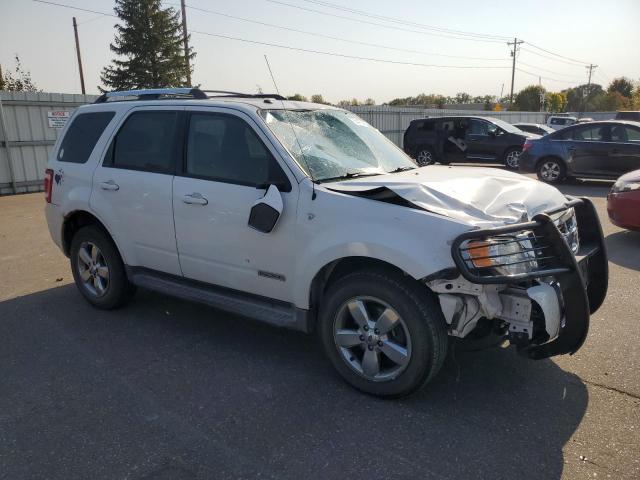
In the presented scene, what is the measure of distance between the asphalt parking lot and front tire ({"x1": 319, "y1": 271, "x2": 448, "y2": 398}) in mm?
184

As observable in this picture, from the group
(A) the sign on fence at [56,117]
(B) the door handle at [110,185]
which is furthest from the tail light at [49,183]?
(A) the sign on fence at [56,117]

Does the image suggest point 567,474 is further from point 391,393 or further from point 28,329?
point 28,329

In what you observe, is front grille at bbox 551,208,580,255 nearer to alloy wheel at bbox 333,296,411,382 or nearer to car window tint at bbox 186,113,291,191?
Result: alloy wheel at bbox 333,296,411,382

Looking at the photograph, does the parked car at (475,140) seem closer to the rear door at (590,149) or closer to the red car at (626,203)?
the rear door at (590,149)

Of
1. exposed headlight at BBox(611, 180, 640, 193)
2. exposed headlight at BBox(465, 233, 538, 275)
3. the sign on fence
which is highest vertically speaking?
the sign on fence

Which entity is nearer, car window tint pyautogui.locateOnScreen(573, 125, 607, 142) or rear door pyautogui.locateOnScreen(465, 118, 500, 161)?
car window tint pyautogui.locateOnScreen(573, 125, 607, 142)

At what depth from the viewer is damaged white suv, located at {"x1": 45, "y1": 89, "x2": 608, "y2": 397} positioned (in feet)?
9.85

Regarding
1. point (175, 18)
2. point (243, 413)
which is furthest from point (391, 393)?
point (175, 18)

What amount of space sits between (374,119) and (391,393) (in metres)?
20.5

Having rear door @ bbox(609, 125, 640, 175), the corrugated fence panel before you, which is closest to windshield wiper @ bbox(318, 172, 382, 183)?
rear door @ bbox(609, 125, 640, 175)

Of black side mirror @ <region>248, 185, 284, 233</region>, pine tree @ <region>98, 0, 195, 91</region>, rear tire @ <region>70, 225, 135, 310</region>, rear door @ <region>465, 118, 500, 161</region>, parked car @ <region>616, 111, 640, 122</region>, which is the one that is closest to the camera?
black side mirror @ <region>248, 185, 284, 233</region>

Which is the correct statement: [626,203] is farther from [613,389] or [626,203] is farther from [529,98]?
[529,98]

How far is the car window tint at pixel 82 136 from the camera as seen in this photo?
194 inches

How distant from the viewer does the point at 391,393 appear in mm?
3301
